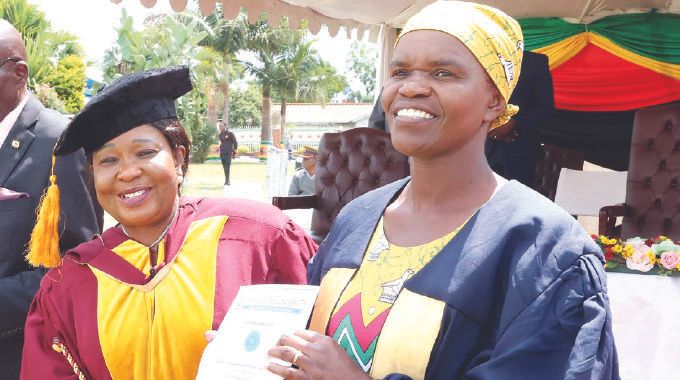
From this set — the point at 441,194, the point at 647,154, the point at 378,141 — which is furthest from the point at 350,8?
the point at 441,194

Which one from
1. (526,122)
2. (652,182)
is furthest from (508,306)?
(652,182)

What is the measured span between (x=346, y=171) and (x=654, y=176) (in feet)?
7.00

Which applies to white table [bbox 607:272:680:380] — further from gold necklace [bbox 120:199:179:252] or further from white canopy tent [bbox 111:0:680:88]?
white canopy tent [bbox 111:0:680:88]

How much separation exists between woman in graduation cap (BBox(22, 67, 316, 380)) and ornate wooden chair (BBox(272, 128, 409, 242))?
2.41 m

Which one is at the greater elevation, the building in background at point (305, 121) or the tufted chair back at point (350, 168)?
the tufted chair back at point (350, 168)

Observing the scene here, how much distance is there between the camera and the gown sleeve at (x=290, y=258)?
220 cm

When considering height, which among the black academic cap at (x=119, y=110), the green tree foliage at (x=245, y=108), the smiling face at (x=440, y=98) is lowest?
the green tree foliage at (x=245, y=108)

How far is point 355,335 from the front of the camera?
57.6 inches

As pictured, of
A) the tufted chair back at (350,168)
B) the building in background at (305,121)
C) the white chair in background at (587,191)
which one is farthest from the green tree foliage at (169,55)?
the white chair in background at (587,191)

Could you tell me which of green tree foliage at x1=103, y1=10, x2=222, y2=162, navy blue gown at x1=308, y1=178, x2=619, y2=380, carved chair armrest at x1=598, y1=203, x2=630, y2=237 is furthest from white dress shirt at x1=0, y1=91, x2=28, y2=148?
green tree foliage at x1=103, y1=10, x2=222, y2=162

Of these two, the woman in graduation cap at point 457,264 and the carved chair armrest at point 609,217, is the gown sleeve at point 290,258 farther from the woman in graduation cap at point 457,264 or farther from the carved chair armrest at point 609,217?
the carved chair armrest at point 609,217

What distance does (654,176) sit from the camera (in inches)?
177

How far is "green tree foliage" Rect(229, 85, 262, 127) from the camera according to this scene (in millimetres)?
62719

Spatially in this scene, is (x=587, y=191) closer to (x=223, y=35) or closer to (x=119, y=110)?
(x=119, y=110)
